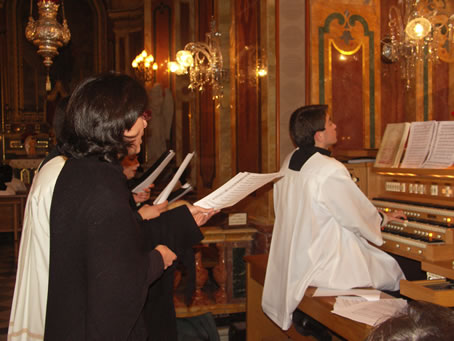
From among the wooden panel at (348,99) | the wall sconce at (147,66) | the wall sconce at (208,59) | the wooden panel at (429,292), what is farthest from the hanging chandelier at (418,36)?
the wall sconce at (147,66)

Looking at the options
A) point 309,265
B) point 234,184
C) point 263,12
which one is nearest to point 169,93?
point 263,12

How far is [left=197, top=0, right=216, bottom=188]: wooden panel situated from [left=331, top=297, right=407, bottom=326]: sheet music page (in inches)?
212

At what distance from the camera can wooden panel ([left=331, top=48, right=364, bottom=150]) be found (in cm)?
518

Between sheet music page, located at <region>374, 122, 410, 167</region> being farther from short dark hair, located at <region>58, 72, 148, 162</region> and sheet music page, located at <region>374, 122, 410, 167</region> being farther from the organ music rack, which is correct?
short dark hair, located at <region>58, 72, 148, 162</region>

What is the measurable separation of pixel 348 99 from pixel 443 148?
1.70m

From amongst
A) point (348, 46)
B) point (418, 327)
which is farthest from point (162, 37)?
point (418, 327)

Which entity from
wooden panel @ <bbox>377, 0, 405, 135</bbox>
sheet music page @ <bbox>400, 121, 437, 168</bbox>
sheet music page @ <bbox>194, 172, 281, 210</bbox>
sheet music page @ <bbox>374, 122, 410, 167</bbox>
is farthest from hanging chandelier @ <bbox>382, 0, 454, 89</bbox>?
sheet music page @ <bbox>194, 172, 281, 210</bbox>

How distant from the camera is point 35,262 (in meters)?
1.92

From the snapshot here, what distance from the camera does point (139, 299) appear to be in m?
1.68

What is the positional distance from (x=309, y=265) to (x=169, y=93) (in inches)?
325

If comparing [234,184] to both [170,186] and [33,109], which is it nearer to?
[170,186]

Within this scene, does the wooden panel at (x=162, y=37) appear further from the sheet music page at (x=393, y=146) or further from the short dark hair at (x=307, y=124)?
the short dark hair at (x=307, y=124)

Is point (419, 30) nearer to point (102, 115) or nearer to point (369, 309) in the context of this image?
point (369, 309)

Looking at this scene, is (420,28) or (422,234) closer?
(422,234)
